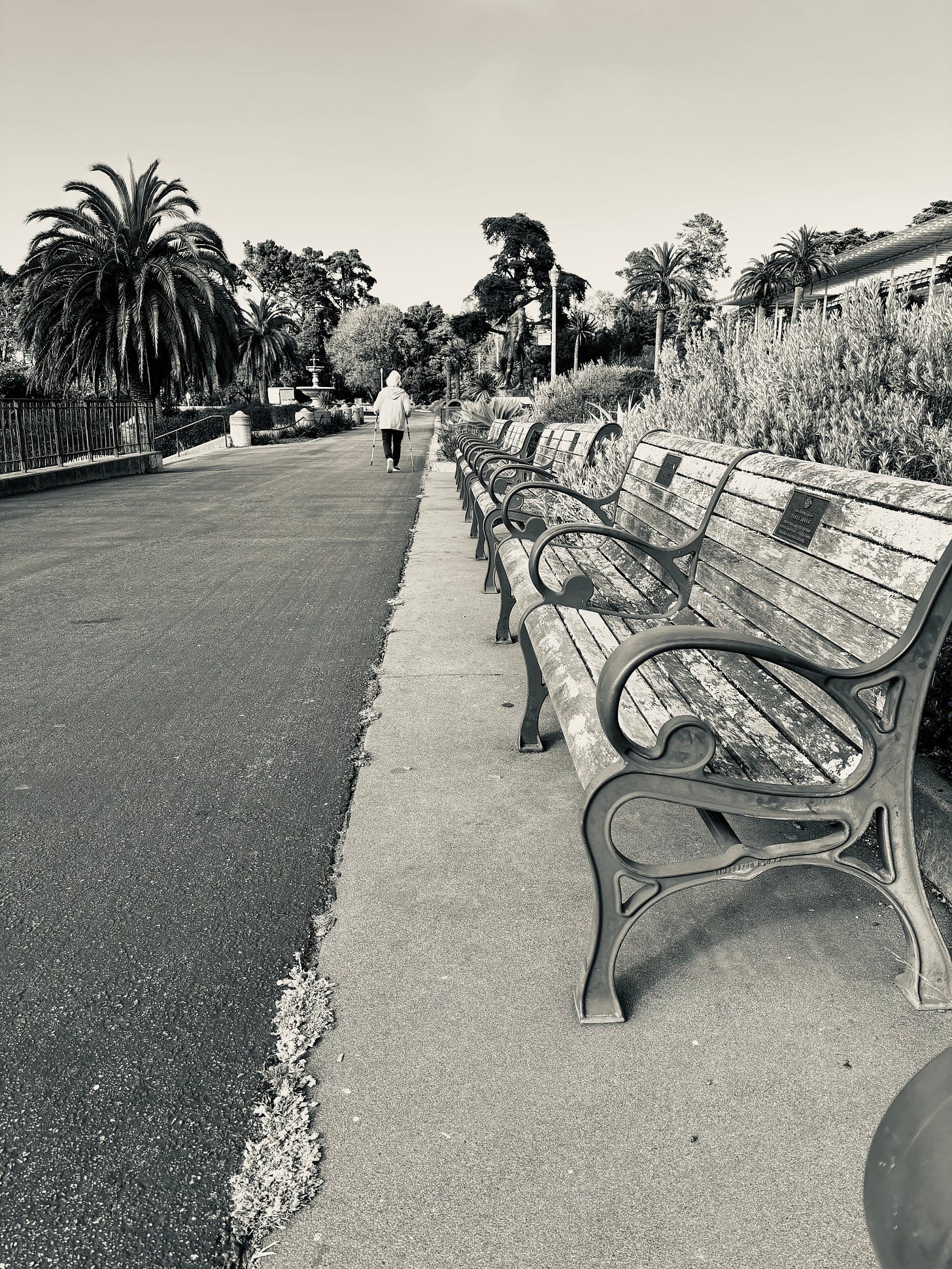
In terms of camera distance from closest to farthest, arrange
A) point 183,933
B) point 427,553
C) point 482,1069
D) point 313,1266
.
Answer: point 313,1266 < point 482,1069 < point 183,933 < point 427,553

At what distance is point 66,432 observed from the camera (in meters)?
17.1

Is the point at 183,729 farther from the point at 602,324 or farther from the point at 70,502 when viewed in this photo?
the point at 602,324

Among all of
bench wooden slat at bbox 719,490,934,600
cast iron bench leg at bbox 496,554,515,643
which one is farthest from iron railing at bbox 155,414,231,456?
bench wooden slat at bbox 719,490,934,600

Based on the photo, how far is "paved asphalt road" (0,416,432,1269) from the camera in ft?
5.59

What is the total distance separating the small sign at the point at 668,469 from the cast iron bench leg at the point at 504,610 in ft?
2.89

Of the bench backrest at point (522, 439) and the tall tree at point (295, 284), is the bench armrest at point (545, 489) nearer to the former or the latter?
the bench backrest at point (522, 439)

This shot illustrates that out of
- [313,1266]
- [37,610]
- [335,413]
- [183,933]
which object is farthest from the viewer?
[335,413]

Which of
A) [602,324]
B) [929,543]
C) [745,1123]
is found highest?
[602,324]

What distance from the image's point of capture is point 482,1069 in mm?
1957

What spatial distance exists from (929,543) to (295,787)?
88.7 inches

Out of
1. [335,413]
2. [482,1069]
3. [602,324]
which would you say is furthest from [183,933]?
[602,324]

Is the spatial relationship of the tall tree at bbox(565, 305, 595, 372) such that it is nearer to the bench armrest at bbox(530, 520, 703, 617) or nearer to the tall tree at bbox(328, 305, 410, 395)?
the tall tree at bbox(328, 305, 410, 395)

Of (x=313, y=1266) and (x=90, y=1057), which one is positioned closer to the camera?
(x=313, y=1266)

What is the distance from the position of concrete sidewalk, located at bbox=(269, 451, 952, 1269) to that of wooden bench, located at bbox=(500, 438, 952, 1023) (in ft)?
0.51
